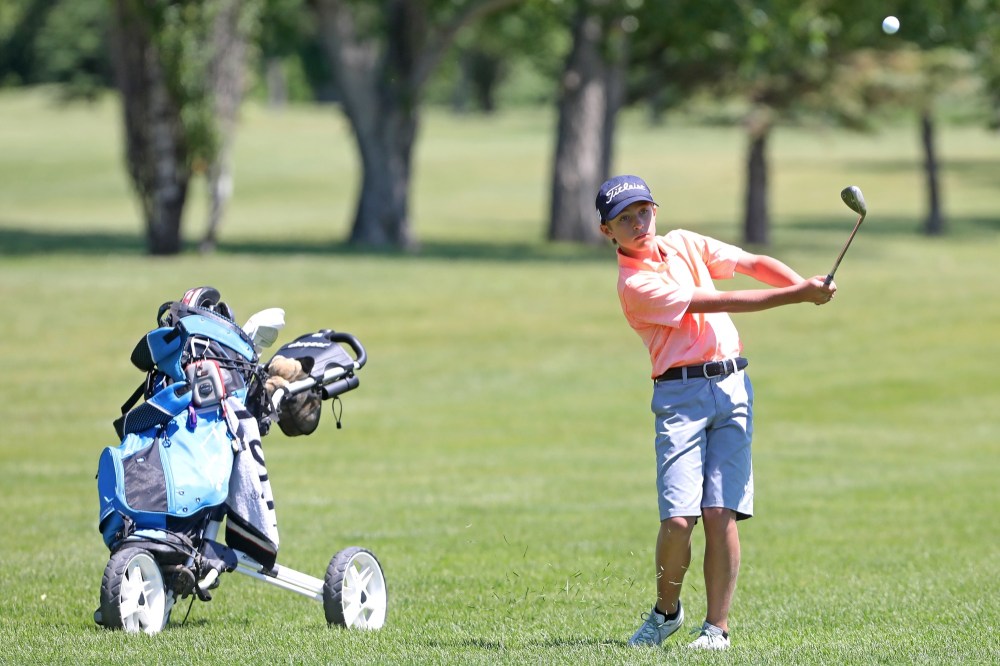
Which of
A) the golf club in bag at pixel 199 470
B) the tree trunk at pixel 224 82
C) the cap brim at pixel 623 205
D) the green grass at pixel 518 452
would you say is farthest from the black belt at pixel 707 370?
the tree trunk at pixel 224 82

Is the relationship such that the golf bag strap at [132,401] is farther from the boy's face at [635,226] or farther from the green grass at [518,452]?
the boy's face at [635,226]

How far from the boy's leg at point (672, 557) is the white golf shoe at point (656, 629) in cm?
4

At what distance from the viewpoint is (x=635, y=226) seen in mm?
6418

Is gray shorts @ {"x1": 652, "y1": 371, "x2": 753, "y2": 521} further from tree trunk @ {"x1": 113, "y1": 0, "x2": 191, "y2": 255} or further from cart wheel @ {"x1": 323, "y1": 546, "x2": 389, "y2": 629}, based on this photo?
tree trunk @ {"x1": 113, "y1": 0, "x2": 191, "y2": 255}

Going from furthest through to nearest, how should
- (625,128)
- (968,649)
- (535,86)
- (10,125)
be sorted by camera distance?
(535,86) < (625,128) < (10,125) < (968,649)

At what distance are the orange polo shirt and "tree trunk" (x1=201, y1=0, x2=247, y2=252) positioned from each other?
74.0 feet

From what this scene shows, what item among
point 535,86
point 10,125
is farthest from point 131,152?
point 535,86

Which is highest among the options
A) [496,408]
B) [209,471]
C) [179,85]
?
[179,85]

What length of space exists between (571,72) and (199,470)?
29264 mm

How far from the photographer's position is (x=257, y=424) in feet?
22.9

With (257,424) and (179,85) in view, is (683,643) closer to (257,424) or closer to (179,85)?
(257,424)

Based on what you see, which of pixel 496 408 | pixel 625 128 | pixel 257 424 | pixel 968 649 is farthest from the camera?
pixel 625 128

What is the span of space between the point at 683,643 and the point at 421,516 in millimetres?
4925

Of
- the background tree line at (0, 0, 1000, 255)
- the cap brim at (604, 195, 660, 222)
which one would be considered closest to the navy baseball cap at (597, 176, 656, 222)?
the cap brim at (604, 195, 660, 222)
